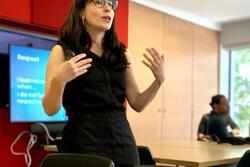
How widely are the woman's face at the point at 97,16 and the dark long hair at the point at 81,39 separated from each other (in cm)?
3

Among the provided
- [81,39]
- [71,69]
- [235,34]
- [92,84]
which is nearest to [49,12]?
[81,39]

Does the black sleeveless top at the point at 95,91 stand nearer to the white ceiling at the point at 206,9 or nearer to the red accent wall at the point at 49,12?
the red accent wall at the point at 49,12

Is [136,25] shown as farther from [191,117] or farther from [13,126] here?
[13,126]

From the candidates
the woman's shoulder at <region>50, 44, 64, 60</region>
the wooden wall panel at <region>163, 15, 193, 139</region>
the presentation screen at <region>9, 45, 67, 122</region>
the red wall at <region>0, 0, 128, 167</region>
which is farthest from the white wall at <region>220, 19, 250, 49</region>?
the woman's shoulder at <region>50, 44, 64, 60</region>

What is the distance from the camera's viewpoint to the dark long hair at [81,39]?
147cm

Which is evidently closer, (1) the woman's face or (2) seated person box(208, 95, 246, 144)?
(1) the woman's face

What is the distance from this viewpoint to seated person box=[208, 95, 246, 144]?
11.8 feet

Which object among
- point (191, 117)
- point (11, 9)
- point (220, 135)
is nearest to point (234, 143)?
point (220, 135)

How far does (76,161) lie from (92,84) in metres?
0.28

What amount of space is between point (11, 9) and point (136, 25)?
8.10 ft

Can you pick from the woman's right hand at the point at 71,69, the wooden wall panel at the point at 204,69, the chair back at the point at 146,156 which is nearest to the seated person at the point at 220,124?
the chair back at the point at 146,156

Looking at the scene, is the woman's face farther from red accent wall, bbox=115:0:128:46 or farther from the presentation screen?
red accent wall, bbox=115:0:128:46

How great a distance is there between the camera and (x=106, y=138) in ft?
4.60

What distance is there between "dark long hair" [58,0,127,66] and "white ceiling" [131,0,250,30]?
386 centimetres
